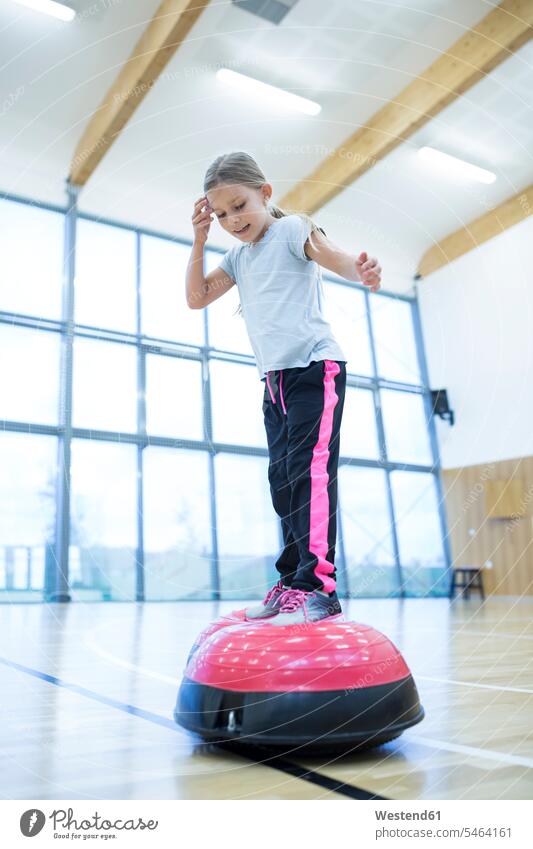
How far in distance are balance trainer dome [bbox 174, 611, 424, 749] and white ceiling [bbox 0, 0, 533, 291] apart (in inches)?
110

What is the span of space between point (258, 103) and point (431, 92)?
4.43 feet

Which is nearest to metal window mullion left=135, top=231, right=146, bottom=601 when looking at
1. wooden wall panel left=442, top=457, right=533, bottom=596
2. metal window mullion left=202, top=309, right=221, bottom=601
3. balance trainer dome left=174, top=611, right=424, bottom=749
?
metal window mullion left=202, top=309, right=221, bottom=601

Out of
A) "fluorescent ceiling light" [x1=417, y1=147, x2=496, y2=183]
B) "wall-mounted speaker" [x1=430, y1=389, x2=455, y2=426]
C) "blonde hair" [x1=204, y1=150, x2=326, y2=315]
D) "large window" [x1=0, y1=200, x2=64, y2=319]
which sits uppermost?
"fluorescent ceiling light" [x1=417, y1=147, x2=496, y2=183]

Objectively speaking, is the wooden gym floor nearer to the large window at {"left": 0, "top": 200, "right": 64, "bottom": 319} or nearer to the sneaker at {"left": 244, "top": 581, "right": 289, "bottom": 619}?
the sneaker at {"left": 244, "top": 581, "right": 289, "bottom": 619}

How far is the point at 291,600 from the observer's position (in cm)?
105

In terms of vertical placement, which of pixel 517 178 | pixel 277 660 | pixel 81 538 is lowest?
pixel 277 660

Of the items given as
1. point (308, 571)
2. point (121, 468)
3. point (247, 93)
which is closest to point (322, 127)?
point (247, 93)

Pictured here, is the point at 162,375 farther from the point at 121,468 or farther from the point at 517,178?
the point at 517,178

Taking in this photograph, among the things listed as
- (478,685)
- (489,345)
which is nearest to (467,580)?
(489,345)

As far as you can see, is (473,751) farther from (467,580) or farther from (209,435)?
(467,580)

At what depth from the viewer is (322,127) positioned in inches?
186

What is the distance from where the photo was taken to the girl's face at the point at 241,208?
114 centimetres

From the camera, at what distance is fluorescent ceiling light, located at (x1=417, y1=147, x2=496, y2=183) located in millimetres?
5010
